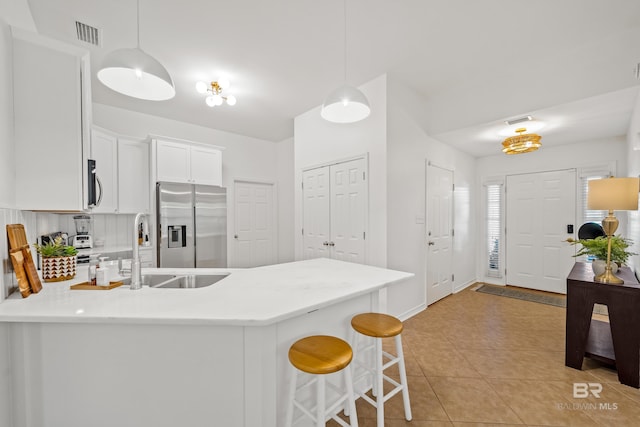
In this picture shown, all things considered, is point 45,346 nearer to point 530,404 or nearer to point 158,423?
point 158,423

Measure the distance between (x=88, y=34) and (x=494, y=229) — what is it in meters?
5.96

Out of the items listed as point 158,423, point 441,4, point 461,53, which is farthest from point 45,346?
point 461,53

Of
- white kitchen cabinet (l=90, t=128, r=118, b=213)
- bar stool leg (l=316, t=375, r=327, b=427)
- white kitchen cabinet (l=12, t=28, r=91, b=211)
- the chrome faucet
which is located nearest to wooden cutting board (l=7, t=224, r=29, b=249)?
white kitchen cabinet (l=12, t=28, r=91, b=211)

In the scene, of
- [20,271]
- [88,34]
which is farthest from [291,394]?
[88,34]

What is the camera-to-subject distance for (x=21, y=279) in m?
1.31

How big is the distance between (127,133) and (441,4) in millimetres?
4118

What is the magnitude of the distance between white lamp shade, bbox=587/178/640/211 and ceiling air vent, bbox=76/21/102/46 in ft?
14.3

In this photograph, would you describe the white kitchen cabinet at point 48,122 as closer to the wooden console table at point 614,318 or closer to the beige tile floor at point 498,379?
the beige tile floor at point 498,379

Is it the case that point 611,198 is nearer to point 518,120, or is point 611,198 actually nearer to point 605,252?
point 605,252

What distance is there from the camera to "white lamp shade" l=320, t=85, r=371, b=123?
1707 mm

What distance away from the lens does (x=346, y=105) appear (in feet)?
6.05

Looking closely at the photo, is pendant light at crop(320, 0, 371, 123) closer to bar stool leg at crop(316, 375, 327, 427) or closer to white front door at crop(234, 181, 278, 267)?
bar stool leg at crop(316, 375, 327, 427)

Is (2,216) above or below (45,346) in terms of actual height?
above

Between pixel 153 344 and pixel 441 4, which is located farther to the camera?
pixel 441 4
